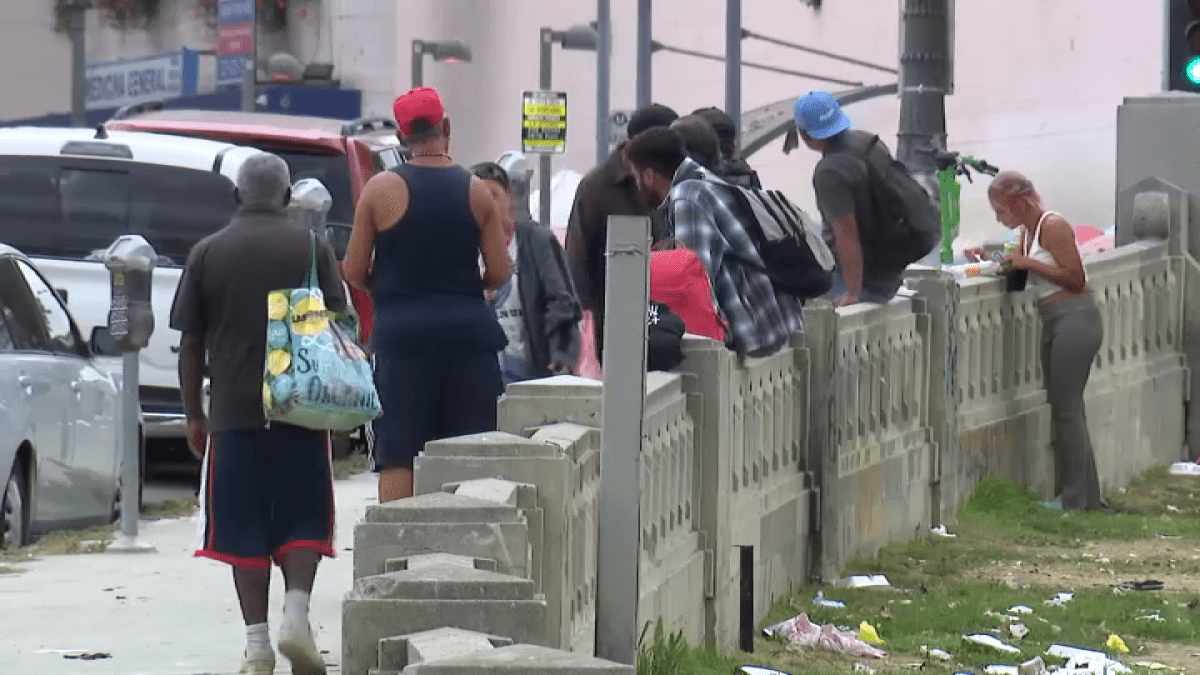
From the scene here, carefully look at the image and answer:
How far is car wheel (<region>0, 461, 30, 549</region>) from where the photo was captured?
448 inches

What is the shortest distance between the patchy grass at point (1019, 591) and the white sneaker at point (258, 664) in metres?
1.38

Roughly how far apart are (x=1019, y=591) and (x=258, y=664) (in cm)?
409

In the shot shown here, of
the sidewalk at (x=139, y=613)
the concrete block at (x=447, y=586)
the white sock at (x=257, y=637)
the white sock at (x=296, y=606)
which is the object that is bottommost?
the sidewalk at (x=139, y=613)

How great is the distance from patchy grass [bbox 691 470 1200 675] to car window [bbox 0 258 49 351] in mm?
3482

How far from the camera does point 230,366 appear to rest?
25.9 feet

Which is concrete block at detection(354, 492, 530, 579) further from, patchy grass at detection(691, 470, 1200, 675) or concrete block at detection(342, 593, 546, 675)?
patchy grass at detection(691, 470, 1200, 675)

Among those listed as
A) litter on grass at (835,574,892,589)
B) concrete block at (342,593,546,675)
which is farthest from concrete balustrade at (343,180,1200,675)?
litter on grass at (835,574,892,589)

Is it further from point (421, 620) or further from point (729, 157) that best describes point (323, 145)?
point (421, 620)

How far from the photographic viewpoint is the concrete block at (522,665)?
502cm

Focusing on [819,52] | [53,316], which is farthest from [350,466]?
[819,52]

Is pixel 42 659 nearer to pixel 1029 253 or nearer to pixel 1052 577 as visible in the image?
pixel 1052 577

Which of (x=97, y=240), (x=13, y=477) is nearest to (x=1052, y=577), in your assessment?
(x=13, y=477)

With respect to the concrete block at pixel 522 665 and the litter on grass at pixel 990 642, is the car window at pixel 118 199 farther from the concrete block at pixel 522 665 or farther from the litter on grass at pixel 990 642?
the concrete block at pixel 522 665

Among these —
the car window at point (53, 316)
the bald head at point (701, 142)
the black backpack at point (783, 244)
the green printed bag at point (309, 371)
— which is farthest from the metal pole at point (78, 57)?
the green printed bag at point (309, 371)
